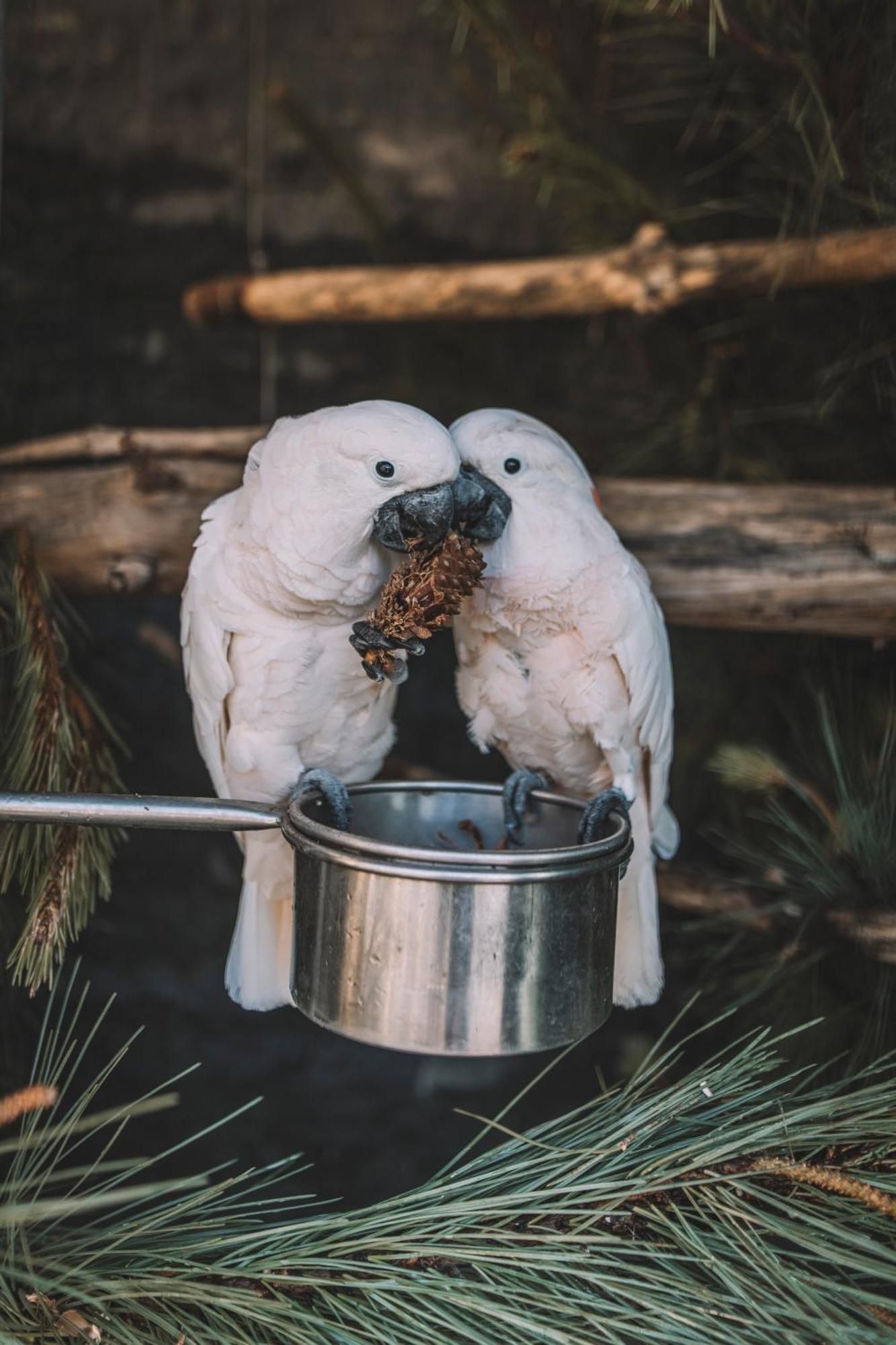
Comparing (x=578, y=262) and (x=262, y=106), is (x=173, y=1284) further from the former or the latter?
(x=262, y=106)

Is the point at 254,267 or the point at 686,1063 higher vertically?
the point at 254,267

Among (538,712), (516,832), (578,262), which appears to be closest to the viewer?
(516,832)

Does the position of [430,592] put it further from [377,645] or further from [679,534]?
[679,534]

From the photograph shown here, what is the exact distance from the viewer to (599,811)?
4.31ft

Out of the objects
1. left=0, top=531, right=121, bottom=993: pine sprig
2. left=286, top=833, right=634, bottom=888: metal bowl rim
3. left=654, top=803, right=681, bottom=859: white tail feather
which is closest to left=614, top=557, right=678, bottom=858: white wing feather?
left=654, top=803, right=681, bottom=859: white tail feather

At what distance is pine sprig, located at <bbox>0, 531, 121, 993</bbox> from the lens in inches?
45.7

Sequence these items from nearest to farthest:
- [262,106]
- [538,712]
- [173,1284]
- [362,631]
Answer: [173,1284] < [362,631] < [538,712] < [262,106]

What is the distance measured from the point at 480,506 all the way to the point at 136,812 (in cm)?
54

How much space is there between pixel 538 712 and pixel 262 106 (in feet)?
5.19

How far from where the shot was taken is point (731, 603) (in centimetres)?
160

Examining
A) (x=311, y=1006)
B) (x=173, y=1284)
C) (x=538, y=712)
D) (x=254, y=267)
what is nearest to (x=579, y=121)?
(x=254, y=267)

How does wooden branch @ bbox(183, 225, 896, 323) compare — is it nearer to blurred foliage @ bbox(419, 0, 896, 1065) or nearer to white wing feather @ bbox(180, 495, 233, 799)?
blurred foliage @ bbox(419, 0, 896, 1065)

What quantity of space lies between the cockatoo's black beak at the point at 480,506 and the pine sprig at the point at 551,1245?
61cm

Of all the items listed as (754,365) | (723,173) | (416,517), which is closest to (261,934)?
(416,517)
